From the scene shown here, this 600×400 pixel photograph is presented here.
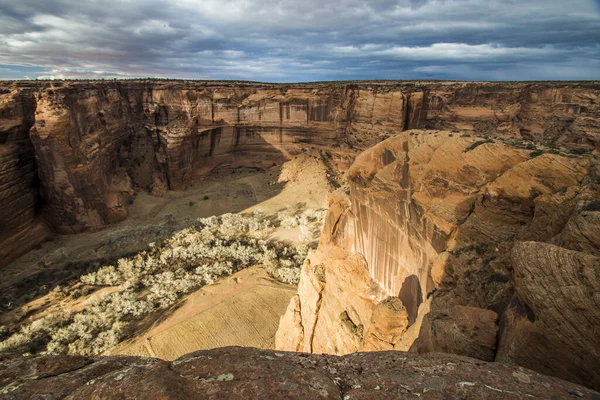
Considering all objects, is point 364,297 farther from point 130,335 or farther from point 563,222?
point 130,335

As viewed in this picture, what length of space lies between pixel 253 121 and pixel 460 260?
32984mm

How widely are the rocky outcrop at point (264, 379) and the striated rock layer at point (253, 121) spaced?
26442mm

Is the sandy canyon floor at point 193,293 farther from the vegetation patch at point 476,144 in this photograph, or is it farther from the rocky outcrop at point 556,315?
the rocky outcrop at point 556,315

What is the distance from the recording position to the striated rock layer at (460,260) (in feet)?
15.7

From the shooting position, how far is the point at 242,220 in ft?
94.6

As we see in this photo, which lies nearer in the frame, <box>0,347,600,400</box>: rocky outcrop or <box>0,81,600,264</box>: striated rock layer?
<box>0,347,600,400</box>: rocky outcrop

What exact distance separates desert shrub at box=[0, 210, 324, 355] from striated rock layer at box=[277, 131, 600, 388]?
331 inches

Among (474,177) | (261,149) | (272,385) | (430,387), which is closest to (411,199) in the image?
(474,177)

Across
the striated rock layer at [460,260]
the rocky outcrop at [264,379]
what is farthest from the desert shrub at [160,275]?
the rocky outcrop at [264,379]

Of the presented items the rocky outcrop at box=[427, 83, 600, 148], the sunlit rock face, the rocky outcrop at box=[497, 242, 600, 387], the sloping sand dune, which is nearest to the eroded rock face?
the sunlit rock face

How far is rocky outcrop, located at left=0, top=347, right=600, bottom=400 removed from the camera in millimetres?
3445

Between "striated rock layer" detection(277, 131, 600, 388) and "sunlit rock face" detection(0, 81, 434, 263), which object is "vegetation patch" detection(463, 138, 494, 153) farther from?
"sunlit rock face" detection(0, 81, 434, 263)

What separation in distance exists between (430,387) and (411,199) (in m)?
7.01

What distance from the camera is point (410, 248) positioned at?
10.2 metres
